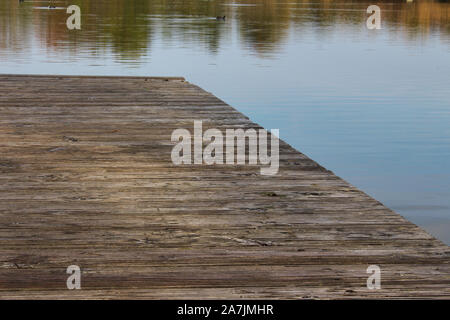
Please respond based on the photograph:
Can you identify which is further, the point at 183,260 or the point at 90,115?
the point at 90,115

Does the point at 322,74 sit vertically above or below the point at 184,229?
above

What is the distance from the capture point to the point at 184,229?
17.8 feet

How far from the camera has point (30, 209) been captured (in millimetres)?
5809

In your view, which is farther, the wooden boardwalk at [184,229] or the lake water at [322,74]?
the lake water at [322,74]

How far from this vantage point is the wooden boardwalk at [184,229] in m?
4.45

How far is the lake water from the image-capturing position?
13078 millimetres

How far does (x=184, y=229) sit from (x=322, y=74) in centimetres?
2273

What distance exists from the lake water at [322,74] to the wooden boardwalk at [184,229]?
3.31 meters

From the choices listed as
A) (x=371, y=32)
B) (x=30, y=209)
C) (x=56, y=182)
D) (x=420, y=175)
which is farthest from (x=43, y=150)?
(x=371, y=32)

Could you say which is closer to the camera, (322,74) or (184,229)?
(184,229)

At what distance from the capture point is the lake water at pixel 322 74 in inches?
515

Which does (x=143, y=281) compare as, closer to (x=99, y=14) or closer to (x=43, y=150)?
(x=43, y=150)

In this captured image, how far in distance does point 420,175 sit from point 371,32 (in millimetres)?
39912

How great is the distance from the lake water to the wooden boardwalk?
331 cm
